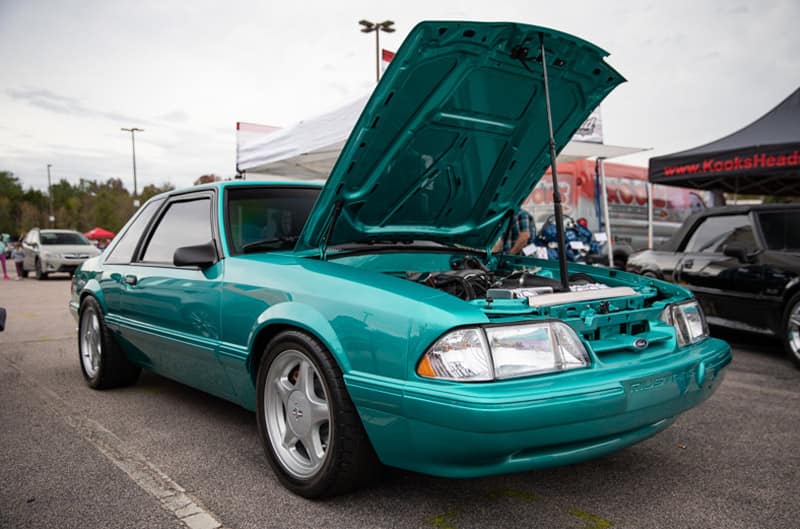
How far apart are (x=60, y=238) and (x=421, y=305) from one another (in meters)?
17.9

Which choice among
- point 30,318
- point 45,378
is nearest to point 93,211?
point 30,318

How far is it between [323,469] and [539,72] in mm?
2032

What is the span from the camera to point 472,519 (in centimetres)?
218

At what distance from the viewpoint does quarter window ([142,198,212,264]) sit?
10.7ft

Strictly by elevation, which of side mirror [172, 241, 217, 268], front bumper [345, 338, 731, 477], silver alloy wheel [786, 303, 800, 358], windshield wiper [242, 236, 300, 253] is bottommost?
silver alloy wheel [786, 303, 800, 358]

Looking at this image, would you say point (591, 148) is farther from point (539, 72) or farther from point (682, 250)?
point (539, 72)

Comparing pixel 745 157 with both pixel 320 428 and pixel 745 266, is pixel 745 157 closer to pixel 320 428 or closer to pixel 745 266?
pixel 745 266

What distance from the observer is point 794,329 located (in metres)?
4.86

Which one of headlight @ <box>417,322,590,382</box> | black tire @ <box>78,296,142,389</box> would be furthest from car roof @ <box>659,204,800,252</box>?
black tire @ <box>78,296,142,389</box>

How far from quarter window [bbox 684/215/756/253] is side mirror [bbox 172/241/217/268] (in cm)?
473

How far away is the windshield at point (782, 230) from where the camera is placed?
5.23 meters

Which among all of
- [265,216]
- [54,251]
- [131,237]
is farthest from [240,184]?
[54,251]

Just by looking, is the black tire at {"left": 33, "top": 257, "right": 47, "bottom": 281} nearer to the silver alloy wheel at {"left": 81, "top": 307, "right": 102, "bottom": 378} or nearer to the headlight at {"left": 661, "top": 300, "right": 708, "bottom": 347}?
the silver alloy wheel at {"left": 81, "top": 307, "right": 102, "bottom": 378}

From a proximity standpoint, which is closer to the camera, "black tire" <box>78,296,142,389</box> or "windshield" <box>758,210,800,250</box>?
"black tire" <box>78,296,142,389</box>
